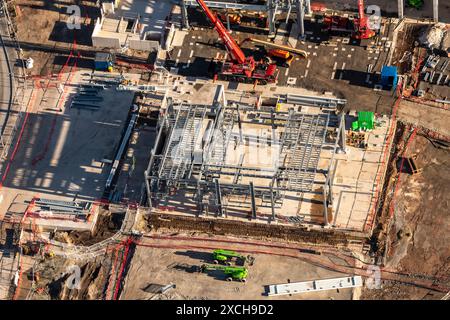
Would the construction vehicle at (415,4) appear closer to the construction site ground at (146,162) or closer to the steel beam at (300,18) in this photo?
the construction site ground at (146,162)

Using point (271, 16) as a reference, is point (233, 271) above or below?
below

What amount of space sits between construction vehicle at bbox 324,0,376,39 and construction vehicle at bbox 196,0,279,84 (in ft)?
43.2

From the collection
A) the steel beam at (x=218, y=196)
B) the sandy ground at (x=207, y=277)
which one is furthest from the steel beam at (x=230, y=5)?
the sandy ground at (x=207, y=277)

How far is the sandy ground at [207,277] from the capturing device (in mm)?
143000

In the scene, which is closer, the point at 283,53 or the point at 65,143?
the point at 65,143

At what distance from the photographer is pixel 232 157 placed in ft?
510

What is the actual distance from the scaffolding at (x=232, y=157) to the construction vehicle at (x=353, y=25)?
60.0ft

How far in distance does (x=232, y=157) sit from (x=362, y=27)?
33667 millimetres

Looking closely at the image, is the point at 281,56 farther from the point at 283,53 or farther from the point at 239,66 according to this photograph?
the point at 239,66

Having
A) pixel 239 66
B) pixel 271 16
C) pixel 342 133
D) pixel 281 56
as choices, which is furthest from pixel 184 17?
pixel 342 133

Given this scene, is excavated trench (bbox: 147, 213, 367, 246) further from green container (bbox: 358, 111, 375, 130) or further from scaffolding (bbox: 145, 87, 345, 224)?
green container (bbox: 358, 111, 375, 130)

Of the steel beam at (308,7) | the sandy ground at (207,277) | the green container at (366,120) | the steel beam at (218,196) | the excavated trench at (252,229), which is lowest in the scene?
the sandy ground at (207,277)

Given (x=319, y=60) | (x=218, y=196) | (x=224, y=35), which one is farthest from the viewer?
(x=319, y=60)

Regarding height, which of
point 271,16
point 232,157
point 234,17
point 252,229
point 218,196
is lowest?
point 252,229
